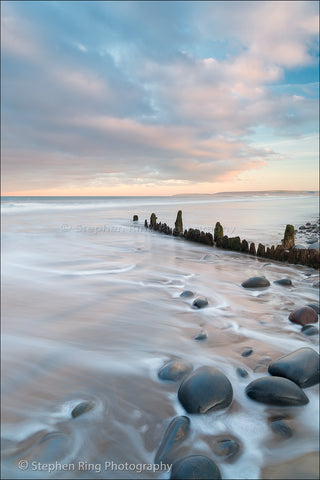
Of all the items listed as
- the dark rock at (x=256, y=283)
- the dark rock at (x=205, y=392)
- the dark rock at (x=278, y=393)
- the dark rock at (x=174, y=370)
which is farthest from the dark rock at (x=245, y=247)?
the dark rock at (x=205, y=392)

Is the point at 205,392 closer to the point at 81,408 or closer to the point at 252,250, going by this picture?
the point at 81,408

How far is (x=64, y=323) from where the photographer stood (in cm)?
414

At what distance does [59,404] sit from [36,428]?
268 millimetres

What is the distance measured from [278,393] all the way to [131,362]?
158cm

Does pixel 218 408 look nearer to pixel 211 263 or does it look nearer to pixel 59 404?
pixel 59 404

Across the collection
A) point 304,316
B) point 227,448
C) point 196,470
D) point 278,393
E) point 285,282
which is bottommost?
point 227,448

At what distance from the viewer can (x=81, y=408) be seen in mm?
2414

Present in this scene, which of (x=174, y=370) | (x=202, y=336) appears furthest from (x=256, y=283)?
(x=174, y=370)

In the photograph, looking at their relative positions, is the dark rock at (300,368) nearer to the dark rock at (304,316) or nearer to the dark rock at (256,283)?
the dark rock at (304,316)

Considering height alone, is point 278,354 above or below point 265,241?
below

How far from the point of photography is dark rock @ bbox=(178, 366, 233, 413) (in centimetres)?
227

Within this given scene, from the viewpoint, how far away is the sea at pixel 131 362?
202 centimetres

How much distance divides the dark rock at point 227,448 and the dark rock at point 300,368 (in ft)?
2.80

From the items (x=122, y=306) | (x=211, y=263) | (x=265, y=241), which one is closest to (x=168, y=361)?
(x=122, y=306)
